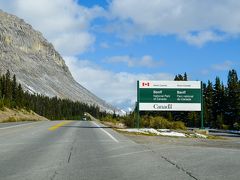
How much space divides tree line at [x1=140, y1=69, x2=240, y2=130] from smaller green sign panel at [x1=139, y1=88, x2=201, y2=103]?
1310 inches

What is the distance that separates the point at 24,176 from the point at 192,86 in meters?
29.7

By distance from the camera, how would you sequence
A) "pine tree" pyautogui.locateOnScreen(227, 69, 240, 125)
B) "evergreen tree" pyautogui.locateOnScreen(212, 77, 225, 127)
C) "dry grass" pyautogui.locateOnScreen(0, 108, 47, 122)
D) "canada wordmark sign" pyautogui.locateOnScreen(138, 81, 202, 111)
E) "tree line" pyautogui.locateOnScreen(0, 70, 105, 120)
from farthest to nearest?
"tree line" pyautogui.locateOnScreen(0, 70, 105, 120)
"evergreen tree" pyautogui.locateOnScreen(212, 77, 225, 127)
"dry grass" pyautogui.locateOnScreen(0, 108, 47, 122)
"pine tree" pyautogui.locateOnScreen(227, 69, 240, 125)
"canada wordmark sign" pyautogui.locateOnScreen(138, 81, 202, 111)

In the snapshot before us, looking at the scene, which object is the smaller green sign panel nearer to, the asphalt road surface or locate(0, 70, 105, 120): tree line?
the asphalt road surface

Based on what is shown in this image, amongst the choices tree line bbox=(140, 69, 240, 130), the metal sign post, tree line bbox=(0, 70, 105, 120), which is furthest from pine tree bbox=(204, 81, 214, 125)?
tree line bbox=(0, 70, 105, 120)

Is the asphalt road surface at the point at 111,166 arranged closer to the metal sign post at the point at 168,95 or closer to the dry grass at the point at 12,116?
the metal sign post at the point at 168,95

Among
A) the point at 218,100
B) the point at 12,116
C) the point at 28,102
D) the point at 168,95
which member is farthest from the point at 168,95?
the point at 28,102

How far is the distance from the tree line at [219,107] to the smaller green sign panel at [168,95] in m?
33.3

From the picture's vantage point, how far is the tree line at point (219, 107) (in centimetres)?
7469

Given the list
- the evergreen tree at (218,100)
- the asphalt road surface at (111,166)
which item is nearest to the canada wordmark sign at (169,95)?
the asphalt road surface at (111,166)

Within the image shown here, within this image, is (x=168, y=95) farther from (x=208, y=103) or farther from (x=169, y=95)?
(x=208, y=103)

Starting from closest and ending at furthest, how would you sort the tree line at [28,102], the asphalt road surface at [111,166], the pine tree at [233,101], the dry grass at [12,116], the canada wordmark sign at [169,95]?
the asphalt road surface at [111,166] < the canada wordmark sign at [169,95] < the pine tree at [233,101] < the dry grass at [12,116] < the tree line at [28,102]

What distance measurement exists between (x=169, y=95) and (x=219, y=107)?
44.3 metres

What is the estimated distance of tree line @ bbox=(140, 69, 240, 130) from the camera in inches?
2940

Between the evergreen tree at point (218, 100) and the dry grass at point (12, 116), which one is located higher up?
the evergreen tree at point (218, 100)
